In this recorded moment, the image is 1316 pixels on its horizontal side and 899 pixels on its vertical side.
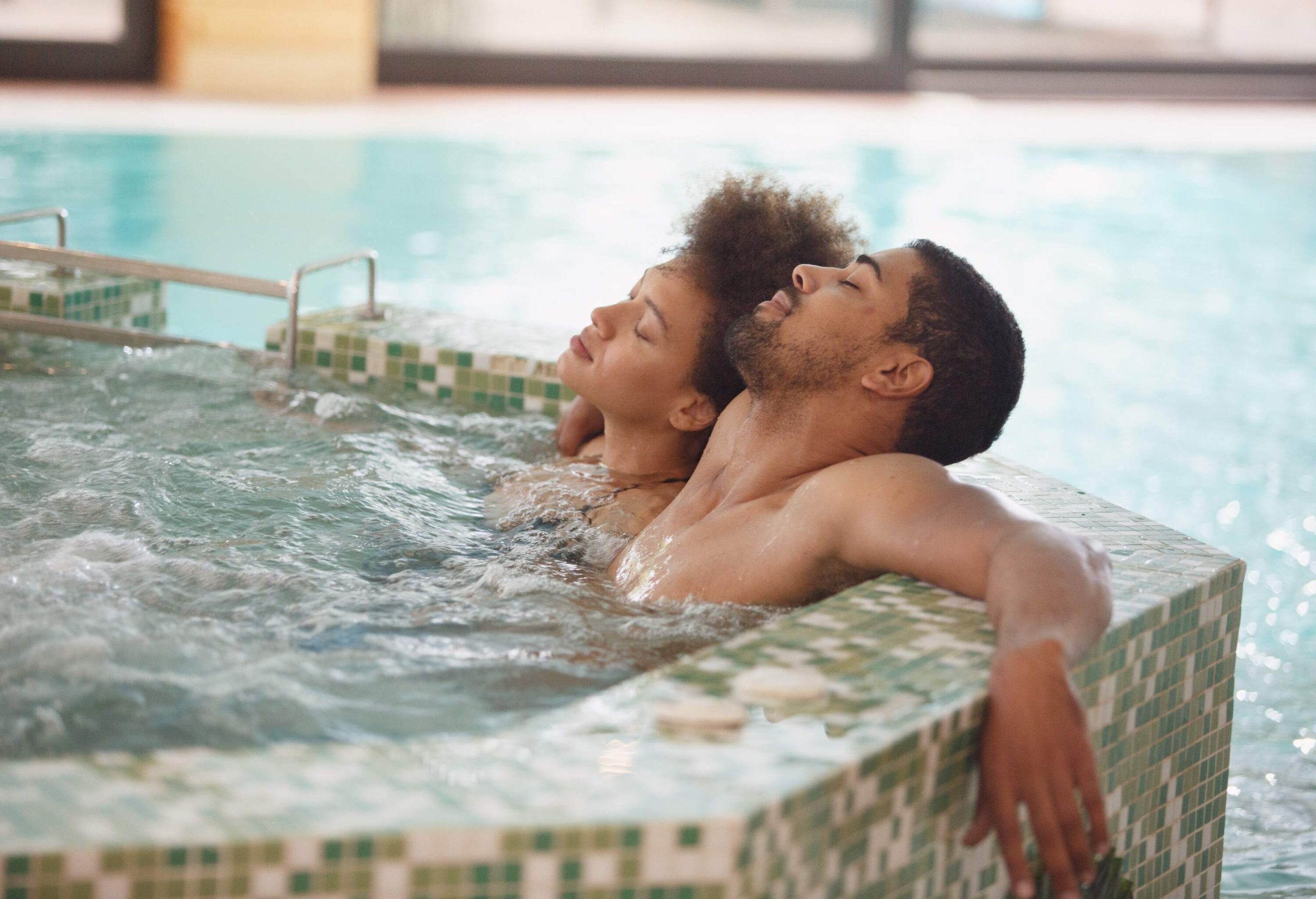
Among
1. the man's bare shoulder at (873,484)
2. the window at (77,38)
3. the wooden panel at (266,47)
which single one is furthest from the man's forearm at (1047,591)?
the window at (77,38)

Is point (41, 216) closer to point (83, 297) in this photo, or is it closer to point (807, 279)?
point (83, 297)

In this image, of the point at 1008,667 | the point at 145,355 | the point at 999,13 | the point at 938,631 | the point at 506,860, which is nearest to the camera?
the point at 506,860

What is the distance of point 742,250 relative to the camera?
2.83 meters

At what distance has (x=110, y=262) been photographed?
12.1 feet

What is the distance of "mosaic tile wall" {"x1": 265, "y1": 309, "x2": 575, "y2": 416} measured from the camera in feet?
12.4

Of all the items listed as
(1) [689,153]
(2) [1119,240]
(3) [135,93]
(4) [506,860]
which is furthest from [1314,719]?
(3) [135,93]

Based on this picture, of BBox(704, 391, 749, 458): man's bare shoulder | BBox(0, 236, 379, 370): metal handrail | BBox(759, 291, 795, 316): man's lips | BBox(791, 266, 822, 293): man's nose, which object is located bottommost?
BBox(704, 391, 749, 458): man's bare shoulder

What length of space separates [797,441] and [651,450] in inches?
26.8

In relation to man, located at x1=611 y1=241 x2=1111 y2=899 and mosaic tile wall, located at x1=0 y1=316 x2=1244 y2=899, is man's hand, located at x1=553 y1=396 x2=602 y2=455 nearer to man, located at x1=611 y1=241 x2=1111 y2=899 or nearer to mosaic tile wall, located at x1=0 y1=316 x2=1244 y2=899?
man, located at x1=611 y1=241 x2=1111 y2=899

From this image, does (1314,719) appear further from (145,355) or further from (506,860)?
(145,355)

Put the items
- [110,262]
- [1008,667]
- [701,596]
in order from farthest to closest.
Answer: [110,262] → [701,596] → [1008,667]

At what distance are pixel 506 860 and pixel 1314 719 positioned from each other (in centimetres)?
257

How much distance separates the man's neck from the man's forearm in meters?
0.49

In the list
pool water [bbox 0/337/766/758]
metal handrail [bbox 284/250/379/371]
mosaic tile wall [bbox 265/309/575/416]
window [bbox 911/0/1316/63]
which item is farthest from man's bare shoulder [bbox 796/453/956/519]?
window [bbox 911/0/1316/63]
